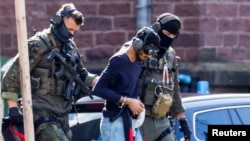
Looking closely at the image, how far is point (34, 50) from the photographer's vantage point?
6664 millimetres

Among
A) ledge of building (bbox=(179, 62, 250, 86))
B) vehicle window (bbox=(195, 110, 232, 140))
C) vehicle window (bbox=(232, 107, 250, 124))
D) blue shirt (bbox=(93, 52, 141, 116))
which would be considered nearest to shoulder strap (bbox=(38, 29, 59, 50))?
blue shirt (bbox=(93, 52, 141, 116))

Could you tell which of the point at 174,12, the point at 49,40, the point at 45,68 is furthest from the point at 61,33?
the point at 174,12

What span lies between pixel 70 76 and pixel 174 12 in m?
5.09

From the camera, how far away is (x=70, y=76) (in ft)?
22.3

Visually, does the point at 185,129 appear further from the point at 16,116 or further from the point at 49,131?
the point at 16,116

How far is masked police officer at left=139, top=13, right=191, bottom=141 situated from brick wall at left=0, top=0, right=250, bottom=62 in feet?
14.5

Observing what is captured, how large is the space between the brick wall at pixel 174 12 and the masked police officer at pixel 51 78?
4952mm

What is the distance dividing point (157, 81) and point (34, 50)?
113cm

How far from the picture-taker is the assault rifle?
6.70 metres

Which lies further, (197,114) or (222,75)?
(222,75)

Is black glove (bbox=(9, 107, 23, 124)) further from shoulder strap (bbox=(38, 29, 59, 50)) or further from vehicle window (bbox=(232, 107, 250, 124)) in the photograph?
vehicle window (bbox=(232, 107, 250, 124))

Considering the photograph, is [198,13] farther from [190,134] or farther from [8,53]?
[190,134]

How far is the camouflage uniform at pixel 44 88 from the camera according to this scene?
261 inches

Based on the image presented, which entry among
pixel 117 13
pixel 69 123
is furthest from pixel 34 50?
pixel 117 13
